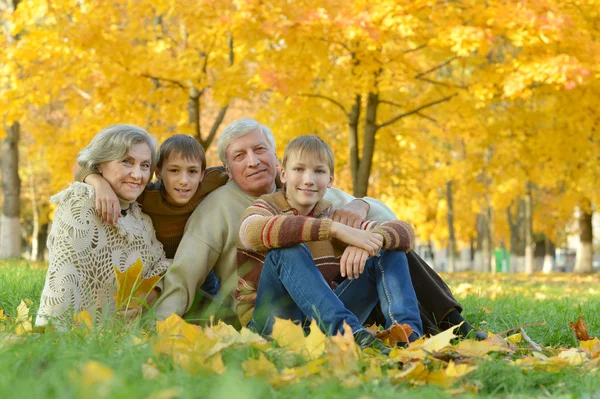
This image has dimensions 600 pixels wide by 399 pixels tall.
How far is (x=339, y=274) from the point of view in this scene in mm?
3695

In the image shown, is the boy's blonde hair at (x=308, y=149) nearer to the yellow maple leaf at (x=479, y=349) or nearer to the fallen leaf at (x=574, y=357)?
the yellow maple leaf at (x=479, y=349)

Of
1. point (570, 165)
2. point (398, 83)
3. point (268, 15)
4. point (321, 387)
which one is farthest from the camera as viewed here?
point (570, 165)

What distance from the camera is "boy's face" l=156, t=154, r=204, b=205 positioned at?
381cm

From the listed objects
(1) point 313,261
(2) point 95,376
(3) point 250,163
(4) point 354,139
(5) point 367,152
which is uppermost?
(4) point 354,139

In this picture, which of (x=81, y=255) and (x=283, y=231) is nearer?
(x=283, y=231)

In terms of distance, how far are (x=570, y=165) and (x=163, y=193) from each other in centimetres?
1381

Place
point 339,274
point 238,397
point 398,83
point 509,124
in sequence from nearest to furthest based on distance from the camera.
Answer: point 238,397 → point 339,274 → point 398,83 → point 509,124

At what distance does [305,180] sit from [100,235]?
3.56ft

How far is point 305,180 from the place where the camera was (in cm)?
357

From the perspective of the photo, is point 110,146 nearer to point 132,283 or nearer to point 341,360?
point 132,283

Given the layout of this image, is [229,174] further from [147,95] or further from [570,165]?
[570,165]

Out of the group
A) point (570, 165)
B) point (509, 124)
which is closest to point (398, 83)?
point (509, 124)

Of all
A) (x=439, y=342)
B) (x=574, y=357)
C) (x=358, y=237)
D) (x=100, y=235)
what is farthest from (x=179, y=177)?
(x=574, y=357)

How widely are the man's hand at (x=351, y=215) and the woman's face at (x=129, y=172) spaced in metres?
1.03
